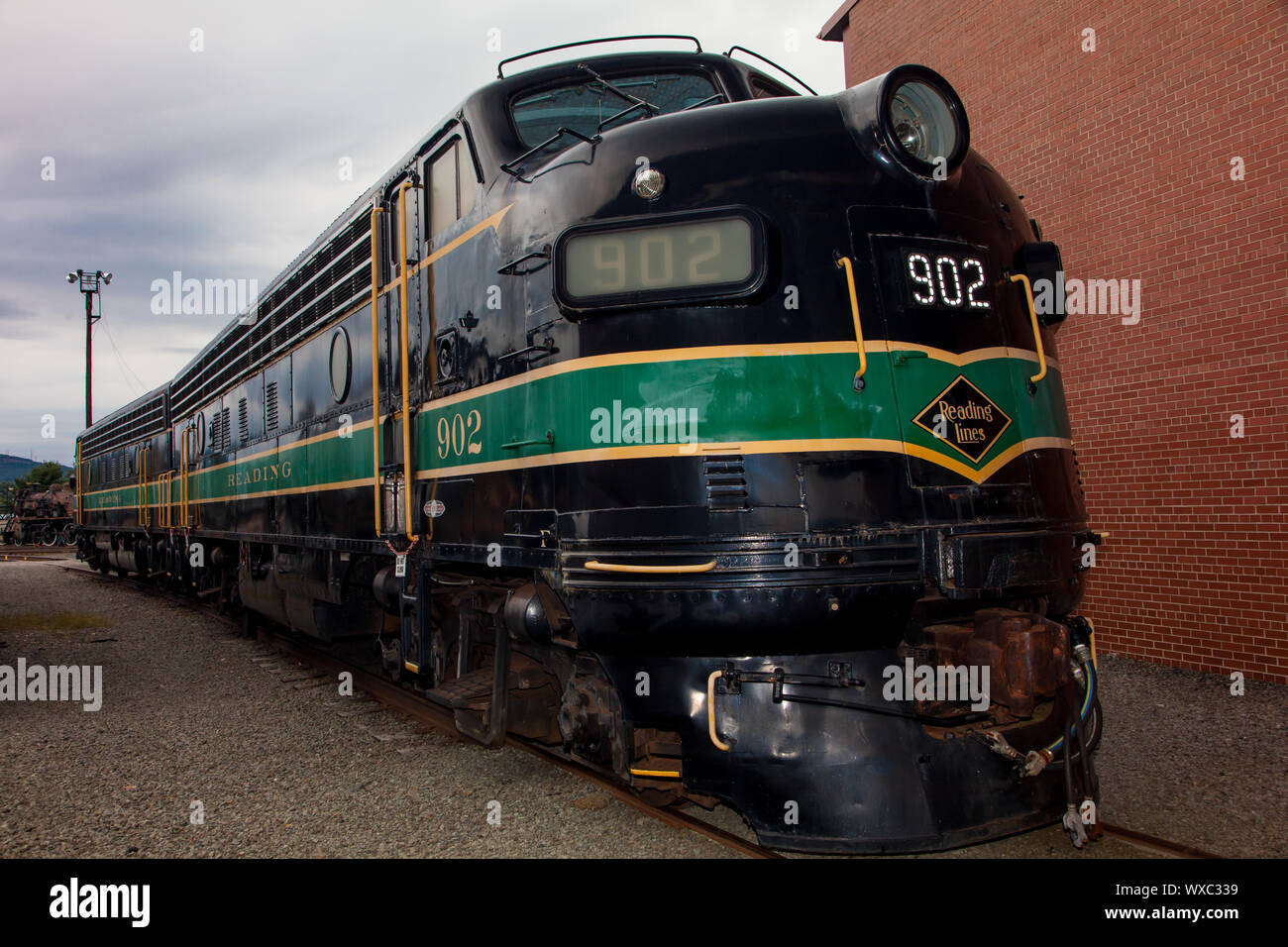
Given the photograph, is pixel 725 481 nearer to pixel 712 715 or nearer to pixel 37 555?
pixel 712 715

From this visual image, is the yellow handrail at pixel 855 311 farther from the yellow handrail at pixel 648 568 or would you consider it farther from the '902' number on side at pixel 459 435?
the '902' number on side at pixel 459 435

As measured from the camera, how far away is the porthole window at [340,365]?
22.1ft

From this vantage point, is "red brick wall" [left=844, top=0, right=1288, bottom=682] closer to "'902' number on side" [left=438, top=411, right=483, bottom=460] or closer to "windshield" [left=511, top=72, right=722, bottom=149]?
"windshield" [left=511, top=72, right=722, bottom=149]

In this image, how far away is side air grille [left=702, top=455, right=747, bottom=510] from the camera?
3561 mm

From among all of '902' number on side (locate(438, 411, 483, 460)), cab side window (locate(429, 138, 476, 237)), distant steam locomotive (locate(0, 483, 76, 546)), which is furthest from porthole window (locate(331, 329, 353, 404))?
distant steam locomotive (locate(0, 483, 76, 546))

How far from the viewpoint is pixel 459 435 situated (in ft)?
16.3

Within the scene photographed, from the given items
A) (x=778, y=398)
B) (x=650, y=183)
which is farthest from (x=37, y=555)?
(x=778, y=398)

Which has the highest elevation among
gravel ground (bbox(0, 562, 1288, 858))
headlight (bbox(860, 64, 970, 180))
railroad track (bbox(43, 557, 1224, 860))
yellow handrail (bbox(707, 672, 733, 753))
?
headlight (bbox(860, 64, 970, 180))

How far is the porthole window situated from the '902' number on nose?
4332 mm

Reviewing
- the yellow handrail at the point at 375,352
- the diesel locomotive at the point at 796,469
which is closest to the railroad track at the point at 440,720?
the diesel locomotive at the point at 796,469

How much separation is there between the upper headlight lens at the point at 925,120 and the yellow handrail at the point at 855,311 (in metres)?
0.69

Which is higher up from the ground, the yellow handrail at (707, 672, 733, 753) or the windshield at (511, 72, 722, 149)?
the windshield at (511, 72, 722, 149)

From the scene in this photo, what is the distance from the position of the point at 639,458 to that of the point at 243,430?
7590 mm
